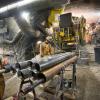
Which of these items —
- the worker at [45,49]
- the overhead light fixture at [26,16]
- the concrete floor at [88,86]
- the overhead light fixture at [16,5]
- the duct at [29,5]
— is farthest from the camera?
the worker at [45,49]

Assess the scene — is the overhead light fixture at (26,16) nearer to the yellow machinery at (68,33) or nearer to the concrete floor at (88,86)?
the yellow machinery at (68,33)

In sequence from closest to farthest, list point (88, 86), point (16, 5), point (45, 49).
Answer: point (88, 86), point (16, 5), point (45, 49)

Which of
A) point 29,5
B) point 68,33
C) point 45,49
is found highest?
point 29,5

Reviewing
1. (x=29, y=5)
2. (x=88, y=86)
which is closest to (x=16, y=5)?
(x=29, y=5)

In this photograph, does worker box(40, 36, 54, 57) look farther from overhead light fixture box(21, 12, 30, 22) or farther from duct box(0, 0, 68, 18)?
duct box(0, 0, 68, 18)

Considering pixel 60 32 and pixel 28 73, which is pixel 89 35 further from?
pixel 28 73

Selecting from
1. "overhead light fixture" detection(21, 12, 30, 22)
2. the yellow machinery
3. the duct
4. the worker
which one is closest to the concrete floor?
the yellow machinery

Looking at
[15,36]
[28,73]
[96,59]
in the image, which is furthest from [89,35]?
[28,73]

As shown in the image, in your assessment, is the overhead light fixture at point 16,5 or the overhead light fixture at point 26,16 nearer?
the overhead light fixture at point 16,5

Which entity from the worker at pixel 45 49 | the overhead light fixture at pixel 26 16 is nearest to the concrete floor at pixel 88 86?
the worker at pixel 45 49

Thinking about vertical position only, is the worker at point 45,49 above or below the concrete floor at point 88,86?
above

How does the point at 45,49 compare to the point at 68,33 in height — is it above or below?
below

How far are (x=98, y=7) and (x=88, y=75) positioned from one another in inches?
277

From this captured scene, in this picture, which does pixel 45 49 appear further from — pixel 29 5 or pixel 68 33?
pixel 29 5
